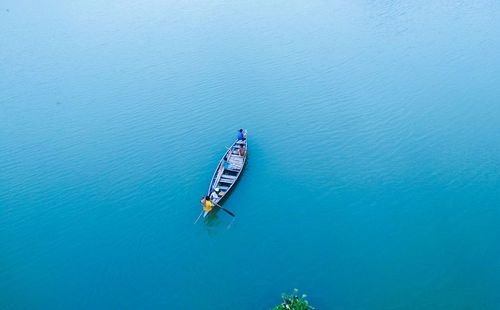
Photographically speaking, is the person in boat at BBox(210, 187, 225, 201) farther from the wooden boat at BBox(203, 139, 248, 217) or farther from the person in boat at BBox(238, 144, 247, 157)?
the person in boat at BBox(238, 144, 247, 157)

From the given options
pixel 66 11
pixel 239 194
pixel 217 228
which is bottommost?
pixel 217 228

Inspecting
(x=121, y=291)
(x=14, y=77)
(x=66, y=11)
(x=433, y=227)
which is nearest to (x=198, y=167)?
(x=121, y=291)

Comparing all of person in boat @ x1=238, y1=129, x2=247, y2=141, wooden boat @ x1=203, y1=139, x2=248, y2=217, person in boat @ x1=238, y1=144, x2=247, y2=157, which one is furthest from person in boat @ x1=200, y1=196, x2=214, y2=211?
person in boat @ x1=238, y1=129, x2=247, y2=141

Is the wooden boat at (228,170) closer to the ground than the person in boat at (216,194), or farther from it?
farther from it

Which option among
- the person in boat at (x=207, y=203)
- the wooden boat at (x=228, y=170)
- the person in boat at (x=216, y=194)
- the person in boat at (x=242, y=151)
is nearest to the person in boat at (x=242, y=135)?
the wooden boat at (x=228, y=170)

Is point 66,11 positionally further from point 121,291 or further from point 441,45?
point 441,45

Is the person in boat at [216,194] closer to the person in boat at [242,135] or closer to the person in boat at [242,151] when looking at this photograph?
the person in boat at [242,151]

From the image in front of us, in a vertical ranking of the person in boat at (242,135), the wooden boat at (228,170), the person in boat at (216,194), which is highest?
the person in boat at (242,135)

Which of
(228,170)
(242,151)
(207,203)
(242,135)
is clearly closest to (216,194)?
(207,203)
